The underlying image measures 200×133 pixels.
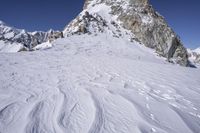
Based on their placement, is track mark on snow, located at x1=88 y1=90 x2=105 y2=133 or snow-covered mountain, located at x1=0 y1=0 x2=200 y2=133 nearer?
track mark on snow, located at x1=88 y1=90 x2=105 y2=133

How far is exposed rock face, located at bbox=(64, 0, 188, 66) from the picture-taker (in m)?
28.6

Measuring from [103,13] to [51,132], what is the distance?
33.3 m

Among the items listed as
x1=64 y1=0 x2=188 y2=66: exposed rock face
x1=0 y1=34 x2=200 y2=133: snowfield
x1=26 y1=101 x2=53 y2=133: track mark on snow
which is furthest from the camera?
x1=64 y1=0 x2=188 y2=66: exposed rock face

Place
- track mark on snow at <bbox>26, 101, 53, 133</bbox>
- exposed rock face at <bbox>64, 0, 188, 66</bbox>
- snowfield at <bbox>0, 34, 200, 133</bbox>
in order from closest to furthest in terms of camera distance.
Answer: track mark on snow at <bbox>26, 101, 53, 133</bbox>, snowfield at <bbox>0, 34, 200, 133</bbox>, exposed rock face at <bbox>64, 0, 188, 66</bbox>

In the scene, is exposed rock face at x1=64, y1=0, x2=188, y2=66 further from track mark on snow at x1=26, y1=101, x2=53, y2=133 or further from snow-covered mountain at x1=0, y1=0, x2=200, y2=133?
track mark on snow at x1=26, y1=101, x2=53, y2=133

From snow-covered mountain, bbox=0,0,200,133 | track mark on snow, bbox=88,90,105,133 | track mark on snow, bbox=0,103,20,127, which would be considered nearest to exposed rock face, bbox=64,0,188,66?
snow-covered mountain, bbox=0,0,200,133

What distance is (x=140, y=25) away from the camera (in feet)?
101

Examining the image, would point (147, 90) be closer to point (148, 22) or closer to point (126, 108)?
point (126, 108)

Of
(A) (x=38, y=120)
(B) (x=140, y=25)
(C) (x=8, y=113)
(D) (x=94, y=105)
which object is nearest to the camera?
(A) (x=38, y=120)

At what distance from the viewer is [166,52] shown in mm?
29688

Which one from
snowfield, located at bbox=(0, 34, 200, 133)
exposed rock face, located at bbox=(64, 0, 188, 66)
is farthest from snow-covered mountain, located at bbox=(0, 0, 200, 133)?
exposed rock face, located at bbox=(64, 0, 188, 66)

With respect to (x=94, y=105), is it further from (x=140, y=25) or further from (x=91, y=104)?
(x=140, y=25)

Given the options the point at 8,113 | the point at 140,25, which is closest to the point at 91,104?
the point at 8,113

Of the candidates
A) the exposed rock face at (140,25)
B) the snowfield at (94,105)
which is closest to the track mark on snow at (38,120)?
the snowfield at (94,105)
